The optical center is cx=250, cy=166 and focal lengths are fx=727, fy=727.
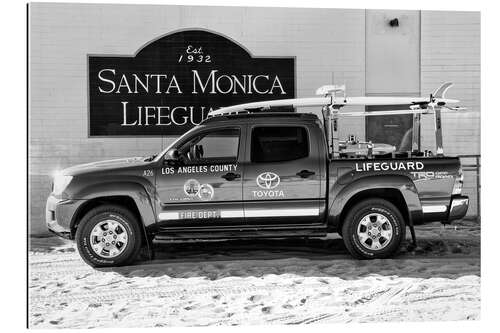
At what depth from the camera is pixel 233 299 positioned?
760 cm

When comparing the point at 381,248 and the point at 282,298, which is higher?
the point at 381,248

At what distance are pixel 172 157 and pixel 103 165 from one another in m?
→ 0.79

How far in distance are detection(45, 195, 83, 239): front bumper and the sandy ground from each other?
24 cm

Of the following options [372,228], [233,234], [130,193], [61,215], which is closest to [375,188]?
[372,228]

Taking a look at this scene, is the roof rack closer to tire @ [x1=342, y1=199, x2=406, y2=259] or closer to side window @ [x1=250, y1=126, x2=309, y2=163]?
side window @ [x1=250, y1=126, x2=309, y2=163]

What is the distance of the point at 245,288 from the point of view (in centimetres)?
768

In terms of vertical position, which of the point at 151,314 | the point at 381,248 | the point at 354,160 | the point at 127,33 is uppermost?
the point at 127,33

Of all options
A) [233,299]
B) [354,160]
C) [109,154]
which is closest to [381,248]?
[354,160]

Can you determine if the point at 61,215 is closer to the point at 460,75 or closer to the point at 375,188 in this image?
the point at 375,188

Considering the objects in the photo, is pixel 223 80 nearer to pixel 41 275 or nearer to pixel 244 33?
pixel 244 33

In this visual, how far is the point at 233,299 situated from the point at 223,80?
2434mm

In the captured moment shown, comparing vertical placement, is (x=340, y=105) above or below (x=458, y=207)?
above

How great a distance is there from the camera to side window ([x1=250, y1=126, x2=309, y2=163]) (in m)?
7.76

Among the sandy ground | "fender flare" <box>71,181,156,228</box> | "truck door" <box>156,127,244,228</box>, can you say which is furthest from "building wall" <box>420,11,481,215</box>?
"fender flare" <box>71,181,156,228</box>
